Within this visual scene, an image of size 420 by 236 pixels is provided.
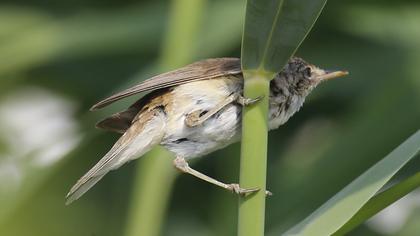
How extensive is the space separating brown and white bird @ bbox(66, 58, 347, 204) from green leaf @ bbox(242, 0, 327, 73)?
3.08 feet

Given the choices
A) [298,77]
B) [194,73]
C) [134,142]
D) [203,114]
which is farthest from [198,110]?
[298,77]

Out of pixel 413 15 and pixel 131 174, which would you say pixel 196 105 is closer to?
pixel 131 174

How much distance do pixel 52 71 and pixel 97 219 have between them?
113cm

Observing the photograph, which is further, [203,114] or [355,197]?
[203,114]

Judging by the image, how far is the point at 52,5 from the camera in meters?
4.96

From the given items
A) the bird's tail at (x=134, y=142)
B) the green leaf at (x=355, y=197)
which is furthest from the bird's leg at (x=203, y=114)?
the green leaf at (x=355, y=197)

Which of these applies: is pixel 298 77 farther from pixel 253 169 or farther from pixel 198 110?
pixel 253 169

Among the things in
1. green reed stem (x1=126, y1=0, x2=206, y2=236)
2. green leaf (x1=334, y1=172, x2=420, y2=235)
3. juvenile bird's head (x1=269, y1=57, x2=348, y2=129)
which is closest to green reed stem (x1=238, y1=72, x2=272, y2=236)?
green leaf (x1=334, y1=172, x2=420, y2=235)

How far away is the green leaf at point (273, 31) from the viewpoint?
1.91m

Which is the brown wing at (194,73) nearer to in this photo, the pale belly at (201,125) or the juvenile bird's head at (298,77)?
the pale belly at (201,125)

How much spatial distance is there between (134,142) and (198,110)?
0.24 meters

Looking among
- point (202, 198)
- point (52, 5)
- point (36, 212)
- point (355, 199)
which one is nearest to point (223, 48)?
point (202, 198)

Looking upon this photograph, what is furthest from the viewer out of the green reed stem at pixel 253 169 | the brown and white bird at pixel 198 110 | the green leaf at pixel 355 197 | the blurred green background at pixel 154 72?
the blurred green background at pixel 154 72

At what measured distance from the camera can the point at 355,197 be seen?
2027mm
